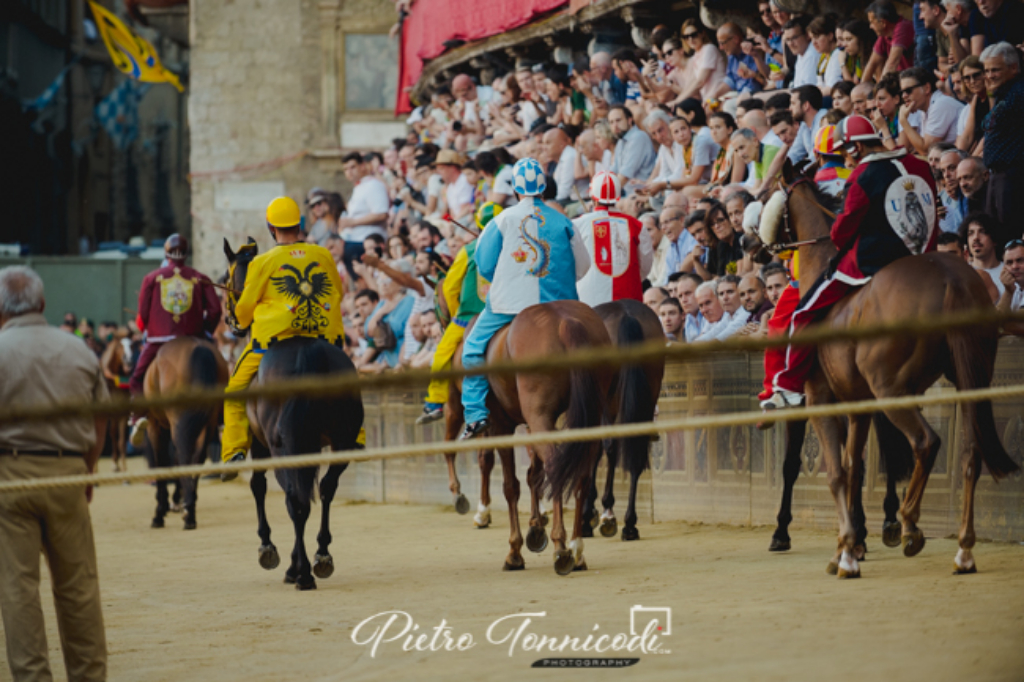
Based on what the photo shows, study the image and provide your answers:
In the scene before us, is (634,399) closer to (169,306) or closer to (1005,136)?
(1005,136)

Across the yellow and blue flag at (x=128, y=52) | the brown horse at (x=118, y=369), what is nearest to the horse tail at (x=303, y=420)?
→ the brown horse at (x=118, y=369)

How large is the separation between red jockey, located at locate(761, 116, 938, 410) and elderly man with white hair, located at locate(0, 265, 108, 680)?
4.34 m

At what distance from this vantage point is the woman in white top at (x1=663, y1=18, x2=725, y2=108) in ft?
44.7

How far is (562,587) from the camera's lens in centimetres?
777

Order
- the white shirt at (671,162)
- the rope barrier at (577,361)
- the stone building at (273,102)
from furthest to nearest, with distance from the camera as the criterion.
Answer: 1. the stone building at (273,102)
2. the white shirt at (671,162)
3. the rope barrier at (577,361)

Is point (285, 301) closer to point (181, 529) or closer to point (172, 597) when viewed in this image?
point (172, 597)

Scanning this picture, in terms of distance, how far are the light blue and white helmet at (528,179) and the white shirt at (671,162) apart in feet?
13.6

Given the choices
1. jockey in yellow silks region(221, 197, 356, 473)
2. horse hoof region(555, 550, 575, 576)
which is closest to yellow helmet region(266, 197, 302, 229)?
jockey in yellow silks region(221, 197, 356, 473)

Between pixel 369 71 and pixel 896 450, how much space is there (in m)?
23.9

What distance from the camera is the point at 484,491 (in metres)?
12.0

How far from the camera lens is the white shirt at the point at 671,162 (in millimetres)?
13203

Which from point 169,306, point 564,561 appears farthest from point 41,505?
point 169,306

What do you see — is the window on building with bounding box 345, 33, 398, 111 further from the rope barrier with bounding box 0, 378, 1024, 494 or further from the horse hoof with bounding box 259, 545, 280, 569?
the rope barrier with bounding box 0, 378, 1024, 494

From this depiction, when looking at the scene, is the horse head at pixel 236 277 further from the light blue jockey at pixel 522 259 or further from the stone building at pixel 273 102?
the stone building at pixel 273 102
